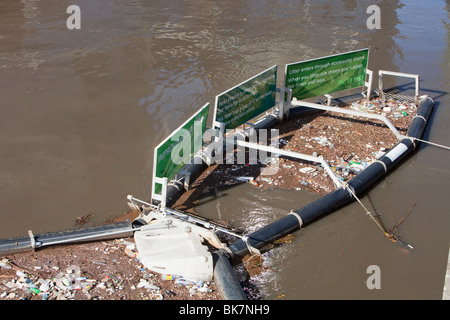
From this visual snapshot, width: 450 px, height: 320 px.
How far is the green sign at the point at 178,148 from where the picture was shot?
698 cm

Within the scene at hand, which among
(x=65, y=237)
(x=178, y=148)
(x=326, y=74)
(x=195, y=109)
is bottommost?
(x=65, y=237)

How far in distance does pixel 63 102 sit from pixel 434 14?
15105 mm

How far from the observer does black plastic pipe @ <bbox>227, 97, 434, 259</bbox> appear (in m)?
6.91

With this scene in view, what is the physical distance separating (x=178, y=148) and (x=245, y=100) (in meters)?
2.26

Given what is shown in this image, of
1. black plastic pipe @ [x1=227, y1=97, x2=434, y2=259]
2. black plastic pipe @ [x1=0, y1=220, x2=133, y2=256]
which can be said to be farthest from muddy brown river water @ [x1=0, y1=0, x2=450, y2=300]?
black plastic pipe @ [x1=0, y1=220, x2=133, y2=256]

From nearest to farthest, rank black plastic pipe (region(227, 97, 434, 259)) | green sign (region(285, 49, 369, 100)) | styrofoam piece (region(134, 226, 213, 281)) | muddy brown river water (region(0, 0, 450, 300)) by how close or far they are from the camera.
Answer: styrofoam piece (region(134, 226, 213, 281)), black plastic pipe (region(227, 97, 434, 259)), muddy brown river water (region(0, 0, 450, 300)), green sign (region(285, 49, 369, 100))

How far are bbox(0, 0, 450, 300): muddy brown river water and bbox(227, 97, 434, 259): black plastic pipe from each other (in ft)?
0.62

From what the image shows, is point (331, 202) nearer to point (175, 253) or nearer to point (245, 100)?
point (245, 100)

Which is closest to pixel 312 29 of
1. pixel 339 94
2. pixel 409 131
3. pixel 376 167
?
pixel 339 94

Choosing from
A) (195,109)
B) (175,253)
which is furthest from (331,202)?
(195,109)

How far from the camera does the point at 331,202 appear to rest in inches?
307

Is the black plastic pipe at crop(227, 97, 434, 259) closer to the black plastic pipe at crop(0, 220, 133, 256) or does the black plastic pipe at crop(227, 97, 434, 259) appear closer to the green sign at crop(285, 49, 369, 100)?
the black plastic pipe at crop(0, 220, 133, 256)

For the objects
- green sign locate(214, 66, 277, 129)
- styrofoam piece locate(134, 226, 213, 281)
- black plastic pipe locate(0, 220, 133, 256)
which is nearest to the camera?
styrofoam piece locate(134, 226, 213, 281)

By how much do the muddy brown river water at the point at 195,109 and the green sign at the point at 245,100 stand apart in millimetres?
1392
